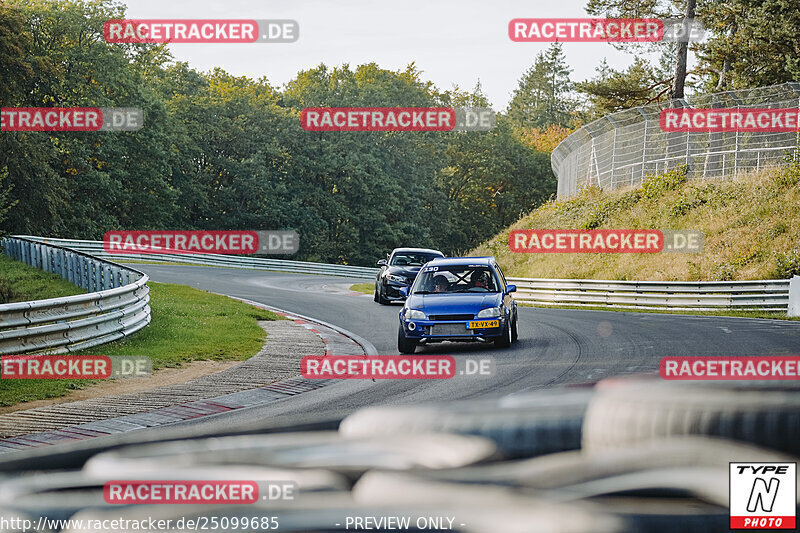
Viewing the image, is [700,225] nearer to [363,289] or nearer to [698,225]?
[698,225]

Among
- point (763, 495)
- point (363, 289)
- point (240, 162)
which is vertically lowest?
point (363, 289)

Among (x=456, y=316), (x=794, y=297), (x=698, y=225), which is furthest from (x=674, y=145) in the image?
(x=456, y=316)

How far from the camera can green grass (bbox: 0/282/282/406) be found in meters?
11.0

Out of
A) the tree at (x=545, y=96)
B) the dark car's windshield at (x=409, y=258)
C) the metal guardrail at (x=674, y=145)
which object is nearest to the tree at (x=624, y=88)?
the metal guardrail at (x=674, y=145)

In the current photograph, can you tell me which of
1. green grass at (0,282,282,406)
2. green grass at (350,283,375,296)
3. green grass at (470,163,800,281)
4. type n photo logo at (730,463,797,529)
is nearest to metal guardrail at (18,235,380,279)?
green grass at (350,283,375,296)

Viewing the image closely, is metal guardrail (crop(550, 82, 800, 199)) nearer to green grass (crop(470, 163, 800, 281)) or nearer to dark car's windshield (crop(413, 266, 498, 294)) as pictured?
green grass (crop(470, 163, 800, 281))

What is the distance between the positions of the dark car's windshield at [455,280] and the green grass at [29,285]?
12.6m

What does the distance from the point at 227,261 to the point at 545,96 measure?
355ft

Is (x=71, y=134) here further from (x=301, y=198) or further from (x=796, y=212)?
(x=796, y=212)

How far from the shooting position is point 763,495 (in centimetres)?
159

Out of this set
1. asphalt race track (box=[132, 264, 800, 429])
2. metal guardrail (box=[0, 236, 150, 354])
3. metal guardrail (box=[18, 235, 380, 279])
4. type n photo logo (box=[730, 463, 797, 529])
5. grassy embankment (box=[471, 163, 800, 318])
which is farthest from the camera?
metal guardrail (box=[18, 235, 380, 279])

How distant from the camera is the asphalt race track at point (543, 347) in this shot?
10172 millimetres

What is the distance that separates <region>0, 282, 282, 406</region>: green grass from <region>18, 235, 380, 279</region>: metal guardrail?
74.5 feet

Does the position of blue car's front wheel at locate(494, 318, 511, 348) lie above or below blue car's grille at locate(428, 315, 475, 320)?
below
